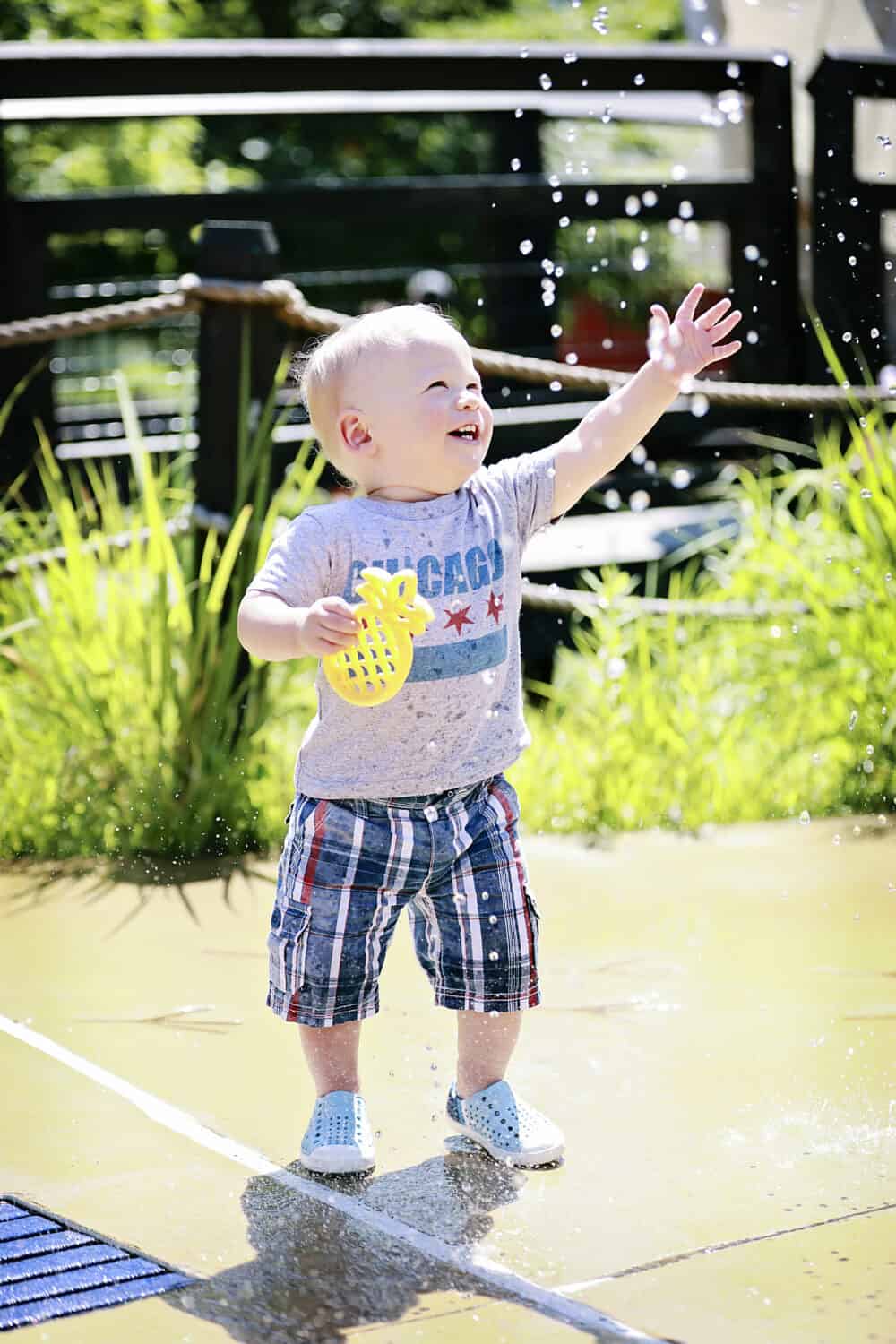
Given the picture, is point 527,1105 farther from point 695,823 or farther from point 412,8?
point 412,8

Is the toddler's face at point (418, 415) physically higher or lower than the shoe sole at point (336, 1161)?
higher

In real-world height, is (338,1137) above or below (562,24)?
below

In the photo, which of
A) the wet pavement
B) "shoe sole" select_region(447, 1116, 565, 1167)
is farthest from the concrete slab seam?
"shoe sole" select_region(447, 1116, 565, 1167)

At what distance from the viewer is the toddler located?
249 centimetres

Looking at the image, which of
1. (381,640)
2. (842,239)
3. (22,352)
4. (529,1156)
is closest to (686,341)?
(381,640)

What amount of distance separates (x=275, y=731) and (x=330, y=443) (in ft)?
6.13

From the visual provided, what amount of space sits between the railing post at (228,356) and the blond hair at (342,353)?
5.75 ft

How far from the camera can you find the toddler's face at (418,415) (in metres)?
2.49

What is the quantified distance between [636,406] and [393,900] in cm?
73

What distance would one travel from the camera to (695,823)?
167 inches

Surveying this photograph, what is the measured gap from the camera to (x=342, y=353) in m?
2.54

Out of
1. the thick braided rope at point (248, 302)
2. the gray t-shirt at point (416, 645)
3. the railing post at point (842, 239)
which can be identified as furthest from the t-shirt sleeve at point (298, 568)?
the railing post at point (842, 239)

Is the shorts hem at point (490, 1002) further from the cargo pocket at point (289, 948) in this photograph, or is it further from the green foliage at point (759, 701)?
the green foliage at point (759, 701)

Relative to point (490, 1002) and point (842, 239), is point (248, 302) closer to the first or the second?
point (490, 1002)
